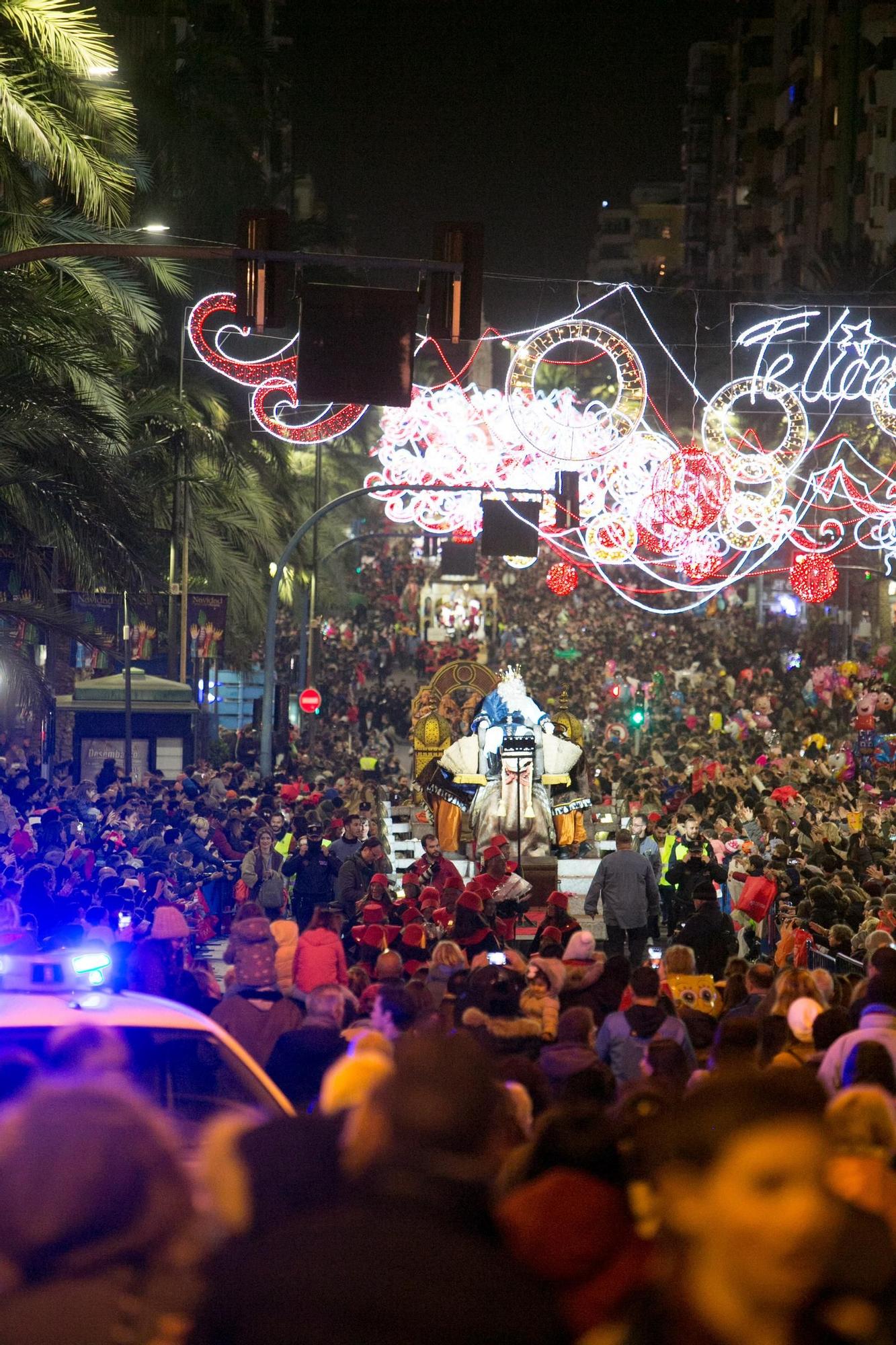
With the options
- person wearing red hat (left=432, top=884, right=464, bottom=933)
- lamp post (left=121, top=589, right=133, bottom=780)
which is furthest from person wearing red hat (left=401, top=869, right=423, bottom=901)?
lamp post (left=121, top=589, right=133, bottom=780)

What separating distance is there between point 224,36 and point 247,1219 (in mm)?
35206

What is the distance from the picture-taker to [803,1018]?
7.93m

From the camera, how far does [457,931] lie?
44.8ft

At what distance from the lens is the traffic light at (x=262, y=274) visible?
40.4ft

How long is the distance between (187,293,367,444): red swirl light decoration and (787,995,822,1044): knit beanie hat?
13.9 m

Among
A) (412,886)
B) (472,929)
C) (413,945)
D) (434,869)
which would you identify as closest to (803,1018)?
(413,945)

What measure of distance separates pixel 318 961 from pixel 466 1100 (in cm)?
772

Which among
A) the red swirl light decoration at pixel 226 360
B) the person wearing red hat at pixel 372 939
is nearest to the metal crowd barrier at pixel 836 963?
the person wearing red hat at pixel 372 939

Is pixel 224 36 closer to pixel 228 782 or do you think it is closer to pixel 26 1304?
pixel 228 782

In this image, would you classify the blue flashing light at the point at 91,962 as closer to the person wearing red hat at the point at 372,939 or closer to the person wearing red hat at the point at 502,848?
the person wearing red hat at the point at 372,939

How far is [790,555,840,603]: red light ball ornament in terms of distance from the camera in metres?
32.3

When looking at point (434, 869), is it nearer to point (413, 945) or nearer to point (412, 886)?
point (412, 886)

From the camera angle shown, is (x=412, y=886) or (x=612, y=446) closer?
(x=412, y=886)

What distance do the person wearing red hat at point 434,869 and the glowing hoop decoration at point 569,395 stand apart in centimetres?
517
